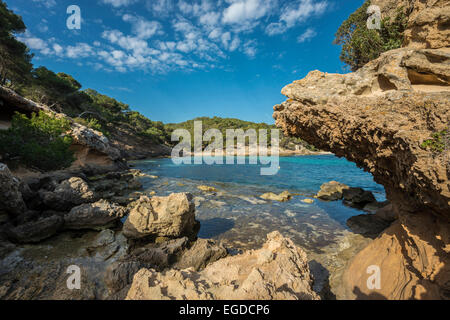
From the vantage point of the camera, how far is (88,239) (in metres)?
6.53

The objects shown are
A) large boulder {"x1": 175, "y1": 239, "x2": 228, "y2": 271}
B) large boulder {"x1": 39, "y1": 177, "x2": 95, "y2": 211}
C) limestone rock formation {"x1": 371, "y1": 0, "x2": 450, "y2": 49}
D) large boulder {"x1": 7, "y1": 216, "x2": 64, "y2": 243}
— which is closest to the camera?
limestone rock formation {"x1": 371, "y1": 0, "x2": 450, "y2": 49}

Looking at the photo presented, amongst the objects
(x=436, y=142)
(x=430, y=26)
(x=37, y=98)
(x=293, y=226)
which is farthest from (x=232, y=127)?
(x=436, y=142)

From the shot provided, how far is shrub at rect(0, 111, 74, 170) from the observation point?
1119 cm

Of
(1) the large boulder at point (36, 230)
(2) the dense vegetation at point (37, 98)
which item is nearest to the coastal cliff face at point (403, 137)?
(1) the large boulder at point (36, 230)

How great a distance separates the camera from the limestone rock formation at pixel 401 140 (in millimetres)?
3107

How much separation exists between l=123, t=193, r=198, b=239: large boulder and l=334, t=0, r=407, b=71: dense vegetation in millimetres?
12295

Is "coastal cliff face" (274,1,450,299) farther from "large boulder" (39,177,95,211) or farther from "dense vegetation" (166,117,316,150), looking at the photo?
"dense vegetation" (166,117,316,150)

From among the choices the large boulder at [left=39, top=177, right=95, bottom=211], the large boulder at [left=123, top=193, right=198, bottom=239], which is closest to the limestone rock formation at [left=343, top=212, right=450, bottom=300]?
the large boulder at [left=123, top=193, right=198, bottom=239]

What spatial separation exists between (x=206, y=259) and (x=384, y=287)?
4.39 m

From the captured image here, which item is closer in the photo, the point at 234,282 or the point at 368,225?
the point at 234,282

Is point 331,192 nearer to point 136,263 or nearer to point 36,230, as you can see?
point 136,263

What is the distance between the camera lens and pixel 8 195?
21.3 feet

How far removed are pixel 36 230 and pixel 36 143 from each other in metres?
9.63
